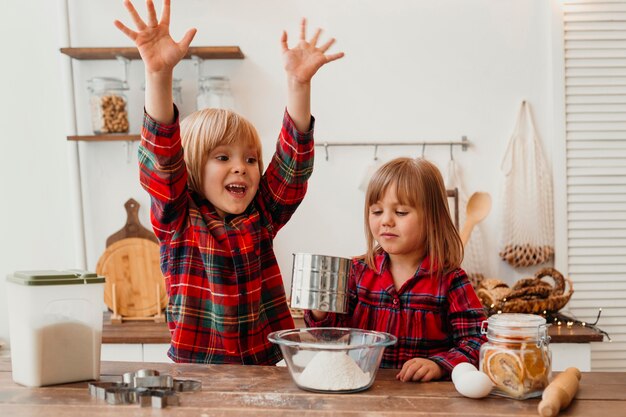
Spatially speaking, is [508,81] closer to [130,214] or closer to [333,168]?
[333,168]

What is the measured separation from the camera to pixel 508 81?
2.40 metres

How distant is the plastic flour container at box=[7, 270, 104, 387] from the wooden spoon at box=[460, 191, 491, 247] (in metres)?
1.46

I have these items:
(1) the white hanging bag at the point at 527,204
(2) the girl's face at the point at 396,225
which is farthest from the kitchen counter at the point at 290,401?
(1) the white hanging bag at the point at 527,204

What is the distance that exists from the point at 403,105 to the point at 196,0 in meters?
0.82

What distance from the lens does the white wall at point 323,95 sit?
2398 mm

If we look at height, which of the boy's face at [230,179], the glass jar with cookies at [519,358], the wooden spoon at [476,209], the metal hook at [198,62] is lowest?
the glass jar with cookies at [519,358]

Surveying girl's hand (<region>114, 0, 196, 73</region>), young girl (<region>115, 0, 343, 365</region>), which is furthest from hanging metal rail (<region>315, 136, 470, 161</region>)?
girl's hand (<region>114, 0, 196, 73</region>)

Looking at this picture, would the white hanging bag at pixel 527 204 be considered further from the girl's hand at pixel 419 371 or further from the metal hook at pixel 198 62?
the girl's hand at pixel 419 371

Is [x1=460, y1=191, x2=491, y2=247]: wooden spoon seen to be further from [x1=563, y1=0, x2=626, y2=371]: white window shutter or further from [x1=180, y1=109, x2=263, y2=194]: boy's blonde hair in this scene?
[x1=180, y1=109, x2=263, y2=194]: boy's blonde hair

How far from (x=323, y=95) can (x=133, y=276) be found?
91cm

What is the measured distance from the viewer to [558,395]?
916mm

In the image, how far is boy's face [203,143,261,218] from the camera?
1323 mm

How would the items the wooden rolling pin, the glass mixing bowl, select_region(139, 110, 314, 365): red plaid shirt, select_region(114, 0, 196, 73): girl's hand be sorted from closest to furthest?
the wooden rolling pin, the glass mixing bowl, select_region(114, 0, 196, 73): girl's hand, select_region(139, 110, 314, 365): red plaid shirt

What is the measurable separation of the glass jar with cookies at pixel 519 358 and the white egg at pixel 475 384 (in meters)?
0.03
